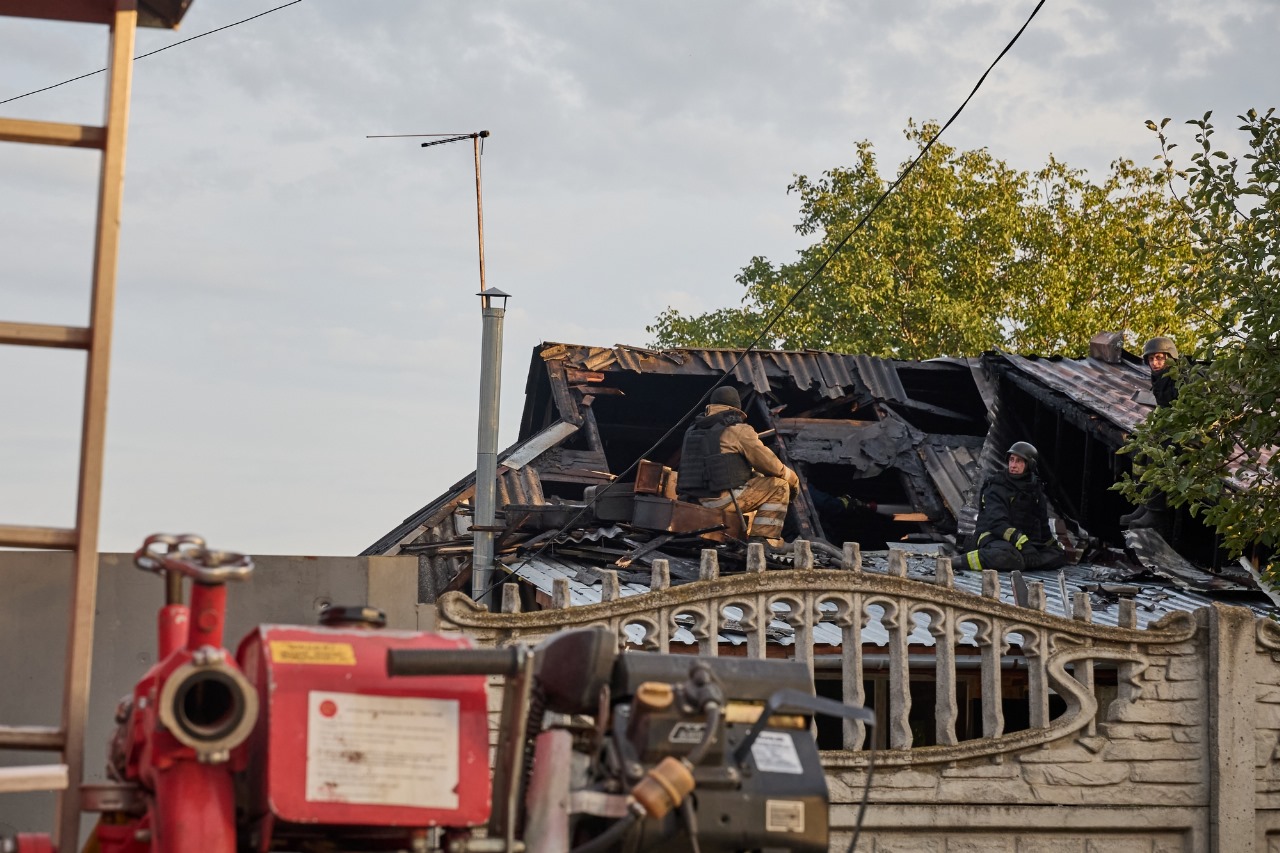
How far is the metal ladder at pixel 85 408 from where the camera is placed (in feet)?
10.7

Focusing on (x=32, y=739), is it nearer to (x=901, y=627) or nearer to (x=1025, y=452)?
(x=901, y=627)

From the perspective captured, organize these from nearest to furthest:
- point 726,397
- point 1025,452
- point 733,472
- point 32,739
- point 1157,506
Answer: point 32,739
point 733,472
point 1157,506
point 1025,452
point 726,397

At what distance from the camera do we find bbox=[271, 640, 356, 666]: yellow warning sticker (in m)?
2.90

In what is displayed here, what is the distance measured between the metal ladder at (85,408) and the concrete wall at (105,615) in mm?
3019

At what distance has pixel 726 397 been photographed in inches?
655

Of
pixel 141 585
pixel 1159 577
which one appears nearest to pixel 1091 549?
pixel 1159 577

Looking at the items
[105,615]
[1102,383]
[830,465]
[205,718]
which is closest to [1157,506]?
[1102,383]

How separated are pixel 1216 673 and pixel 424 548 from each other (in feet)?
29.8

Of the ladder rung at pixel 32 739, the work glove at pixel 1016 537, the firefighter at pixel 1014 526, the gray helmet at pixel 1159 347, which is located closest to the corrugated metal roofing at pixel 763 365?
the gray helmet at pixel 1159 347

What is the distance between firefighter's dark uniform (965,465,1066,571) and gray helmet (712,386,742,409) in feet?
9.74

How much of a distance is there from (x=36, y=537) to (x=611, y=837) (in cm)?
147

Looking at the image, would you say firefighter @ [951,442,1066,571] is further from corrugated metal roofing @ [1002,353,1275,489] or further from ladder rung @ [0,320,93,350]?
ladder rung @ [0,320,93,350]

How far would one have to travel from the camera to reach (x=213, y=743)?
2754 mm

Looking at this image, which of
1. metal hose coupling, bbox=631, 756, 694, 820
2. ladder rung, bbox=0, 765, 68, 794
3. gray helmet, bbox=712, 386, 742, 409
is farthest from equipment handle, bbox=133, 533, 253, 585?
gray helmet, bbox=712, 386, 742, 409
